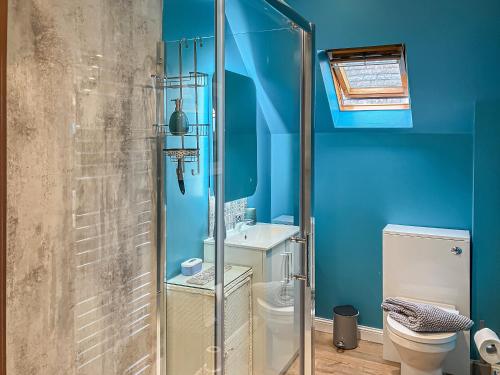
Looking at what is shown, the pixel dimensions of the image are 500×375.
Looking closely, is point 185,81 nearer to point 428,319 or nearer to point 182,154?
point 182,154

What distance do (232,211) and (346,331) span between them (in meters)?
1.92

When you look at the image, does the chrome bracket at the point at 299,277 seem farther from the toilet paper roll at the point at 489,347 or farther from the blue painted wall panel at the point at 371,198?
the blue painted wall panel at the point at 371,198

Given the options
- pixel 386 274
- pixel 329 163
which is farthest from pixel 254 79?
pixel 386 274

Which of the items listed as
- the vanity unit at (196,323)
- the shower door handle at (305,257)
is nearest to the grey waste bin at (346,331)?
the shower door handle at (305,257)

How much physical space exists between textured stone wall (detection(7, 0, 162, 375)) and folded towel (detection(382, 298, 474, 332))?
1.63 metres

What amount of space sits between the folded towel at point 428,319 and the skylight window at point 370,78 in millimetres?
1483

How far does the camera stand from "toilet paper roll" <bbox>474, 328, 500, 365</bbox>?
2604mm

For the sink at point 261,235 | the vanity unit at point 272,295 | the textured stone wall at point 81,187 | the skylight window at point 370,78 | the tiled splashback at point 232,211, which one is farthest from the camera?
the skylight window at point 370,78

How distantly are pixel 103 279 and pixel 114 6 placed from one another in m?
1.04

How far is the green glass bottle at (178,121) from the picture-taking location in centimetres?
197

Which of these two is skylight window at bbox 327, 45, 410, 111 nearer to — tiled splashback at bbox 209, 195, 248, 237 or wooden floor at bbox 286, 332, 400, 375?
tiled splashback at bbox 209, 195, 248, 237

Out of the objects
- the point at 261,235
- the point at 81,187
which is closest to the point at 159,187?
the point at 81,187

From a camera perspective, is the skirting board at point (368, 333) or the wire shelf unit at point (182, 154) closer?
the wire shelf unit at point (182, 154)

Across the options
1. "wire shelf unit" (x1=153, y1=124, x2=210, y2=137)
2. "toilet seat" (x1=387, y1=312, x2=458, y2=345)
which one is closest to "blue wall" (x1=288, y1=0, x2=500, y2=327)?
"toilet seat" (x1=387, y1=312, x2=458, y2=345)
